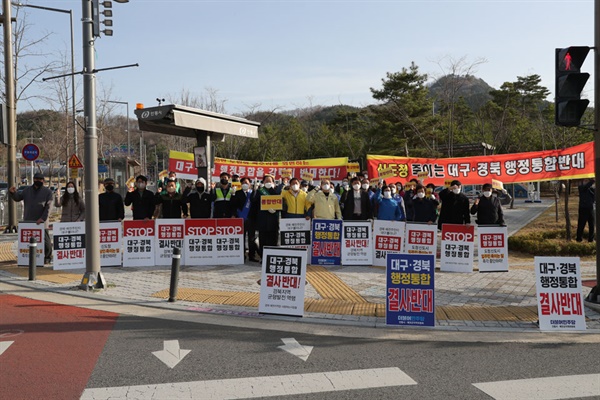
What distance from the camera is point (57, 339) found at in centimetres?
669

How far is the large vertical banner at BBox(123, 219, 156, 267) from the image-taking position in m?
12.0

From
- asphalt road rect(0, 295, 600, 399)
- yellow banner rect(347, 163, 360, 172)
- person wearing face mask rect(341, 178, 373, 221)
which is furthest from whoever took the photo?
yellow banner rect(347, 163, 360, 172)

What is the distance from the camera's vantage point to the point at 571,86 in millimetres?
8234

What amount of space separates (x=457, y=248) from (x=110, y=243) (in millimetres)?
7683

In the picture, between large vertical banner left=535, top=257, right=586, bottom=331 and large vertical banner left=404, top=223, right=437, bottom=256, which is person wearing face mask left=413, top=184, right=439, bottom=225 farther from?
large vertical banner left=535, top=257, right=586, bottom=331

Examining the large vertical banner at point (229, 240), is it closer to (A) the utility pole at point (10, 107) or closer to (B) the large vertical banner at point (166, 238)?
(B) the large vertical banner at point (166, 238)

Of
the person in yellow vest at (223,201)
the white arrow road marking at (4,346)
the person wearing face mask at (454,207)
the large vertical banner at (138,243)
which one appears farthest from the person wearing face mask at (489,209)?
the white arrow road marking at (4,346)

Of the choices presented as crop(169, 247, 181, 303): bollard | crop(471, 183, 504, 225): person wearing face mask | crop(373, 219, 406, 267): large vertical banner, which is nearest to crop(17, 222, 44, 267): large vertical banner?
crop(169, 247, 181, 303): bollard

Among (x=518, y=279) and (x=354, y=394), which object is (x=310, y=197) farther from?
(x=354, y=394)

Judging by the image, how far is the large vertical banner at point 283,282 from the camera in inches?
312

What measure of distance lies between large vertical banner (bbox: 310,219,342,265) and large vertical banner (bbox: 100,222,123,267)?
4.37m

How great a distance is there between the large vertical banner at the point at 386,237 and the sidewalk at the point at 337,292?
14.5 inches

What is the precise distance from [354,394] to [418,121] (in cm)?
3891

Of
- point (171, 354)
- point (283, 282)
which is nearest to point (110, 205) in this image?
point (283, 282)
